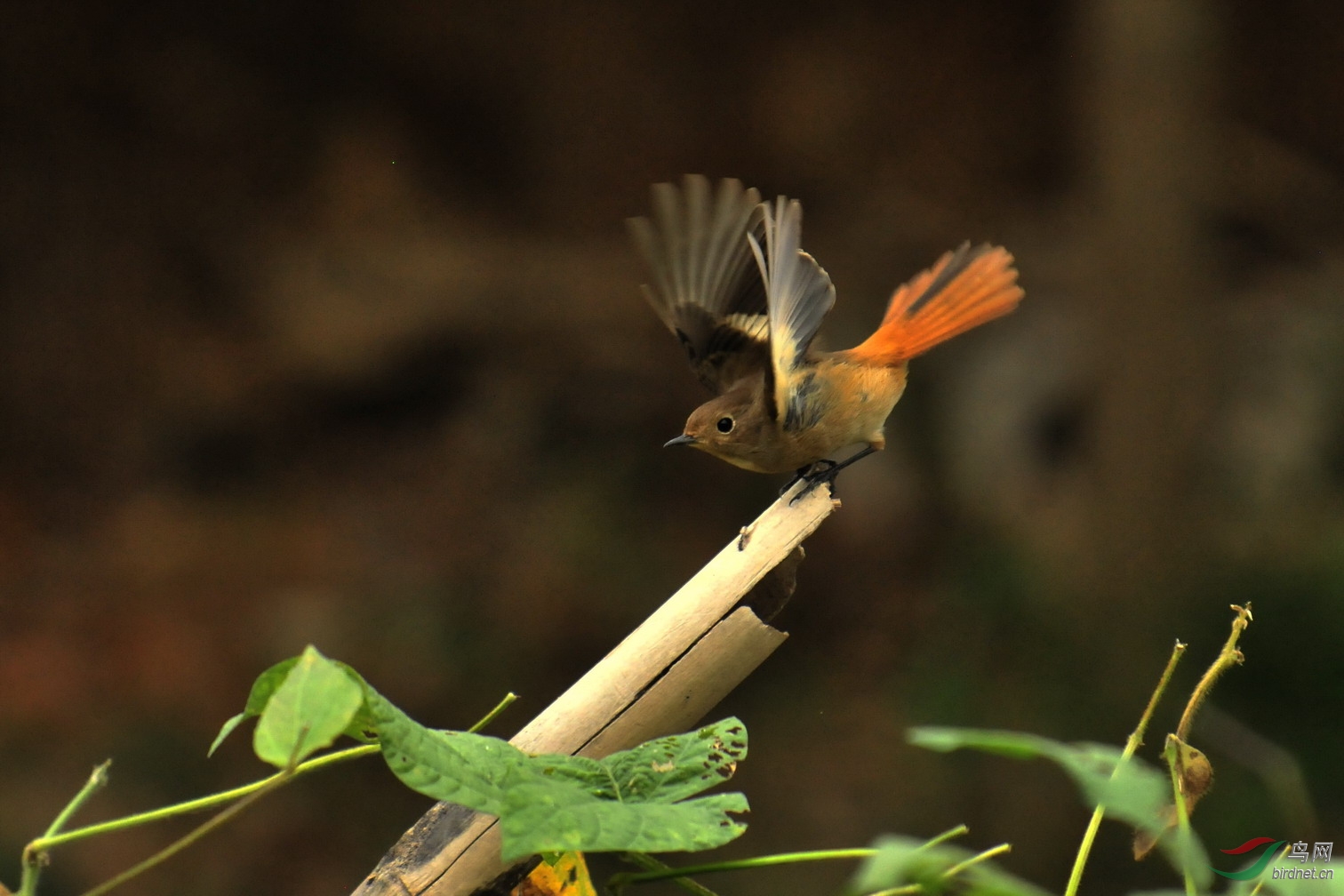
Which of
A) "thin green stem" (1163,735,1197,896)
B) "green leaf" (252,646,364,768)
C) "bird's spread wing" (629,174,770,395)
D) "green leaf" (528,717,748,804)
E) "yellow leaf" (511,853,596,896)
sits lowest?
"yellow leaf" (511,853,596,896)

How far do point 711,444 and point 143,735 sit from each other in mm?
3255

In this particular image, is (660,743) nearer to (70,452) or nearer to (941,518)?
(941,518)

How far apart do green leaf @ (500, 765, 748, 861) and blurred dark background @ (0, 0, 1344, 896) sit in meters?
3.77

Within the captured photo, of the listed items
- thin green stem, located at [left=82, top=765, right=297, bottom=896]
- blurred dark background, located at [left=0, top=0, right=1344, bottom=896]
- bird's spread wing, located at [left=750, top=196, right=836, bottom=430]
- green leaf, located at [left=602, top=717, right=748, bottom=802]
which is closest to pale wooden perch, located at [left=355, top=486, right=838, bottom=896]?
green leaf, located at [left=602, top=717, right=748, bottom=802]

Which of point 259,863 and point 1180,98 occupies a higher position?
point 1180,98

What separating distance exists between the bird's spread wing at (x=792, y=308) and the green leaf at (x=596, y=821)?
730 millimetres

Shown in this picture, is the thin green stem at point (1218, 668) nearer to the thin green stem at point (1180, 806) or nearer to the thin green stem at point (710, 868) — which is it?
the thin green stem at point (1180, 806)

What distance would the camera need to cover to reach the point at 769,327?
1799 millimetres

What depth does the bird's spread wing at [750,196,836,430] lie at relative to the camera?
4.98ft

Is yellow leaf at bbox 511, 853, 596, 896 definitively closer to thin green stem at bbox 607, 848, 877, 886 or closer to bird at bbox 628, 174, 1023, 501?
thin green stem at bbox 607, 848, 877, 886

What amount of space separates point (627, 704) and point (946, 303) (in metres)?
1.35

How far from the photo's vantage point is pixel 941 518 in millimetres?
5117

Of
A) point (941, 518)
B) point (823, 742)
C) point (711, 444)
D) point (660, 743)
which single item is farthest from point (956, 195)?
point (660, 743)

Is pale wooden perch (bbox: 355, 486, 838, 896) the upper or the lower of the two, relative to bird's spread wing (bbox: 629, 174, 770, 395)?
lower
